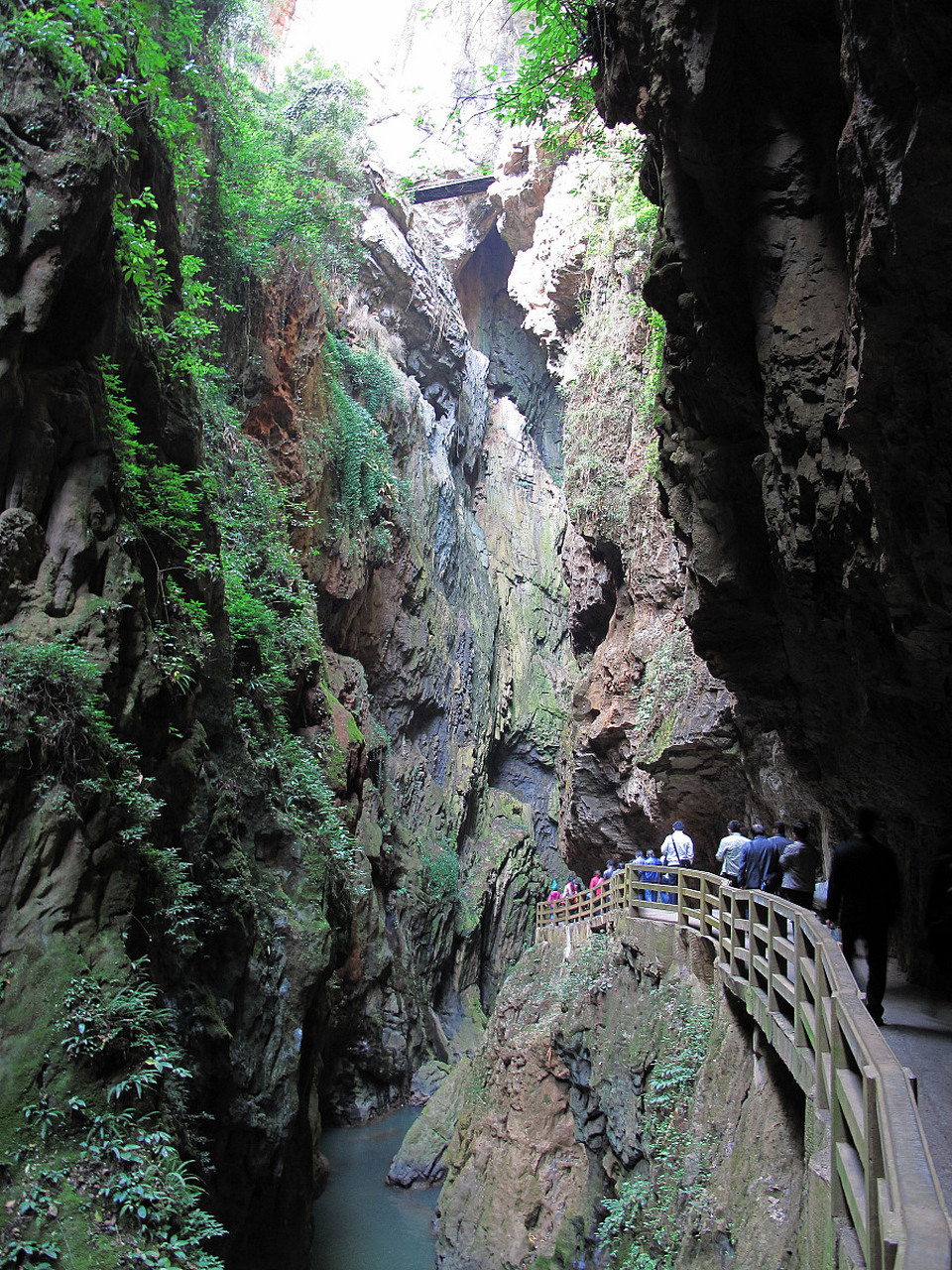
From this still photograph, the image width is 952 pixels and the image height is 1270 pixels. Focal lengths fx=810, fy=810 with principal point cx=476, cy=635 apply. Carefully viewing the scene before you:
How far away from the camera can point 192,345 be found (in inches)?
403

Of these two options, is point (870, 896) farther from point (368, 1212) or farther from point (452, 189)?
point (452, 189)

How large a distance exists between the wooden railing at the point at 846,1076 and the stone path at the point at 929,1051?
1.54ft

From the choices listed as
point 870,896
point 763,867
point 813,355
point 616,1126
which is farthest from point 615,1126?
point 813,355

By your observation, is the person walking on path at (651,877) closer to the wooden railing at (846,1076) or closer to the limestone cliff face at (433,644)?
the wooden railing at (846,1076)

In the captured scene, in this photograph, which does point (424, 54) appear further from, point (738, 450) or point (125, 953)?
point (125, 953)

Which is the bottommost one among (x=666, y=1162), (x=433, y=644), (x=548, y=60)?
(x=666, y=1162)

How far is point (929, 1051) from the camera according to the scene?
5.28m

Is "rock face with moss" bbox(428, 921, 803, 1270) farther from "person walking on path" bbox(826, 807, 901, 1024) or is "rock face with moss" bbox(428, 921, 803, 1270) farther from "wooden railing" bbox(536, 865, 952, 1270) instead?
"person walking on path" bbox(826, 807, 901, 1024)

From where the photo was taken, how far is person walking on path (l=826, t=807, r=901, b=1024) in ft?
18.3

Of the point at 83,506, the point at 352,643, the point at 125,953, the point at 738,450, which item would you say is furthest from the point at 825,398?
the point at 352,643

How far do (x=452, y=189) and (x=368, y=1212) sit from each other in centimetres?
3610

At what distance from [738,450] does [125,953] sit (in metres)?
7.20

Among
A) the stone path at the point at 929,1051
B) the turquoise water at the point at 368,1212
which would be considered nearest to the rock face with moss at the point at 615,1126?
the turquoise water at the point at 368,1212

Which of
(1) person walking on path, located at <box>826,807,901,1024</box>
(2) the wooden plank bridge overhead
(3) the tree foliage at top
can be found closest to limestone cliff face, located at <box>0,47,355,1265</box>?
(3) the tree foliage at top
